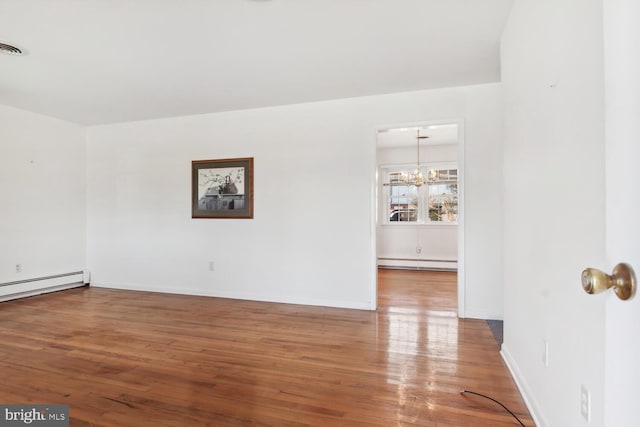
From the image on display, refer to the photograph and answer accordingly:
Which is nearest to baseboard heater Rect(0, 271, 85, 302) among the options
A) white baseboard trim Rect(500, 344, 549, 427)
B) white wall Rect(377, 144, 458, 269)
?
white wall Rect(377, 144, 458, 269)

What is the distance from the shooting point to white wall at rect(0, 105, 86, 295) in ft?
14.6

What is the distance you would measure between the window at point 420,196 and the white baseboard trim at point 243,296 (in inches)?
141

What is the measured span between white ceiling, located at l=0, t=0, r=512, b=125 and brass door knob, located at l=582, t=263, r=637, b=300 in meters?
2.20

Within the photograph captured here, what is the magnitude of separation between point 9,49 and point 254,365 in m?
3.32

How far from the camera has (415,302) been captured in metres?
4.42

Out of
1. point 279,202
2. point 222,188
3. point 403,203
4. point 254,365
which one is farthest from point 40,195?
point 403,203

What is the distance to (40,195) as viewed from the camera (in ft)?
15.9

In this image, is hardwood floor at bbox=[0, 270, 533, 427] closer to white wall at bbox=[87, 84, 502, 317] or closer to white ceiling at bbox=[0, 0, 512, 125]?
white wall at bbox=[87, 84, 502, 317]

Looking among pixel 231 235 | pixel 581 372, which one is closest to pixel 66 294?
pixel 231 235

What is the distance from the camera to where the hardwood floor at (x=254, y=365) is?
1.95 m

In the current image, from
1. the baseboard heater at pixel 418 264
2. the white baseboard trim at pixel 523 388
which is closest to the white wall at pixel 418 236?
the baseboard heater at pixel 418 264

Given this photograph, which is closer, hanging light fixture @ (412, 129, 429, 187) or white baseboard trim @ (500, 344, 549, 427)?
white baseboard trim @ (500, 344, 549, 427)

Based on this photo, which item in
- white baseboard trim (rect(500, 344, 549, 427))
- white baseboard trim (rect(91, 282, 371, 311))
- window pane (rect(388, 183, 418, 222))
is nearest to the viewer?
white baseboard trim (rect(500, 344, 549, 427))

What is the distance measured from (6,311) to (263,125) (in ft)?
12.4
